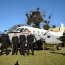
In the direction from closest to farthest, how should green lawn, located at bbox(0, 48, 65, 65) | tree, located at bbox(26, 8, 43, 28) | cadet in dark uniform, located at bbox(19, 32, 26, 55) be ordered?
green lawn, located at bbox(0, 48, 65, 65)
cadet in dark uniform, located at bbox(19, 32, 26, 55)
tree, located at bbox(26, 8, 43, 28)

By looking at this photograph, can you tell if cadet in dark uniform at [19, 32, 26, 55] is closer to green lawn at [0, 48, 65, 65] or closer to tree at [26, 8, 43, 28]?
green lawn at [0, 48, 65, 65]

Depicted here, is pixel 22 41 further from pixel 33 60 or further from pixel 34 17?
pixel 34 17

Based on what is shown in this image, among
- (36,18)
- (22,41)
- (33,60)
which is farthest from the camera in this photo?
(36,18)

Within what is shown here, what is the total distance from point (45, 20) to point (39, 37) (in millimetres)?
37450

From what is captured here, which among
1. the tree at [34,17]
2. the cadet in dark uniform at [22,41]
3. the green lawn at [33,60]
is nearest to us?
the green lawn at [33,60]

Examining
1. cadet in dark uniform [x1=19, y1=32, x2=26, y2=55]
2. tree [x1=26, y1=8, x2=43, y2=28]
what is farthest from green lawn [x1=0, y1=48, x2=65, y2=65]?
tree [x1=26, y1=8, x2=43, y2=28]

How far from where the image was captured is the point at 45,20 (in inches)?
2586

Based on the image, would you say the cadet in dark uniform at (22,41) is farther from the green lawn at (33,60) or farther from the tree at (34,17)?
the tree at (34,17)

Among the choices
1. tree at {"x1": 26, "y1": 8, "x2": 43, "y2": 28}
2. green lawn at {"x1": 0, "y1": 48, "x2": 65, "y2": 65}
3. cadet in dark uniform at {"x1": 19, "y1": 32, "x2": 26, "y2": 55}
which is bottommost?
green lawn at {"x1": 0, "y1": 48, "x2": 65, "y2": 65}

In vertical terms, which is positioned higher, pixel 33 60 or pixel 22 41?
pixel 22 41

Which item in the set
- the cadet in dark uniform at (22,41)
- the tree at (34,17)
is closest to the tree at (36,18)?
the tree at (34,17)

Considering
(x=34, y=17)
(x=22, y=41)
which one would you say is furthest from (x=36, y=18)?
(x=22, y=41)

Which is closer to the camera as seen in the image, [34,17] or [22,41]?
[22,41]

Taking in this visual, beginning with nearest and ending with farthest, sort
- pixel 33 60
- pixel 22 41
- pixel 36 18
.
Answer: pixel 33 60, pixel 22 41, pixel 36 18
